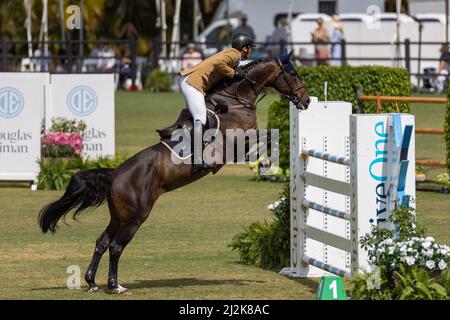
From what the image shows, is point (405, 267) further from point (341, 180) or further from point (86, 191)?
point (86, 191)

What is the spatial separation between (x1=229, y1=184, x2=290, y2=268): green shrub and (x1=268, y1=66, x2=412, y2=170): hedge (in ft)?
21.5

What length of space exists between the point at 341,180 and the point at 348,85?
7.78 metres

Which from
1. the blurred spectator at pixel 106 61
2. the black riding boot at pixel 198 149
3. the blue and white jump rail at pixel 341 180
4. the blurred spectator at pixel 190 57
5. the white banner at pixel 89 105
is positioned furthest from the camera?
the blurred spectator at pixel 190 57

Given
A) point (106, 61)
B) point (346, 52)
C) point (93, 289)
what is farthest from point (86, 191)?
point (346, 52)

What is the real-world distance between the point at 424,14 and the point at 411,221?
1330 inches

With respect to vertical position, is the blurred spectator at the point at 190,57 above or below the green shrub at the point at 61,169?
above

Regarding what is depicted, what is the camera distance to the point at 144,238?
1412cm

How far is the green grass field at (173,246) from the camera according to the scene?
10.6m

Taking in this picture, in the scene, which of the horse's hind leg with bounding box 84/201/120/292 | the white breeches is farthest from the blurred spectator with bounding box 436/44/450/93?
the horse's hind leg with bounding box 84/201/120/292

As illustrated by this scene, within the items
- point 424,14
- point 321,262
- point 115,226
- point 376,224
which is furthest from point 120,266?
point 424,14

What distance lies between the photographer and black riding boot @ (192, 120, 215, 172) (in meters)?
10.8

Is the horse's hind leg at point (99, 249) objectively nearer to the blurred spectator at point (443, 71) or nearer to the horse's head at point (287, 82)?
the horse's head at point (287, 82)

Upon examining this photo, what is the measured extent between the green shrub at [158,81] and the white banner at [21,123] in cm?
1816

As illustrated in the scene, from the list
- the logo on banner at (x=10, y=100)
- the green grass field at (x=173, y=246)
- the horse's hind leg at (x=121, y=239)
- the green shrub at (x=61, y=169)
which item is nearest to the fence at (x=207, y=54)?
the green grass field at (x=173, y=246)
